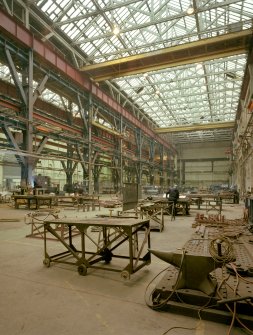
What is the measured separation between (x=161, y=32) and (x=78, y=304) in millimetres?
16880

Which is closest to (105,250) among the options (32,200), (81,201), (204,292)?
(204,292)

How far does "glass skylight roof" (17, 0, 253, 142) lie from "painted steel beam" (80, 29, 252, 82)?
817 millimetres

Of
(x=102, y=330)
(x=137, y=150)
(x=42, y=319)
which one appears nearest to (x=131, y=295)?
(x=102, y=330)

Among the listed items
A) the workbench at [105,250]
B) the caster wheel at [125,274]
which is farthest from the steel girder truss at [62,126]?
the caster wheel at [125,274]

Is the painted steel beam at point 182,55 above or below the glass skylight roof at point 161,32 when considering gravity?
below

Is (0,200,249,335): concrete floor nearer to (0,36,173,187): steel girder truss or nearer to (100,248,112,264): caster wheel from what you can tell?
(100,248,112,264): caster wheel

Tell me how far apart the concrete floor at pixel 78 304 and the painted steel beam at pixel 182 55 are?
13130mm

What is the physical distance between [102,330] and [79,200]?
41.3 ft

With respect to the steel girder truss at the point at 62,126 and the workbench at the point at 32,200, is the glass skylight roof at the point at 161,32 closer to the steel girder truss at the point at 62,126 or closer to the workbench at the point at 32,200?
the steel girder truss at the point at 62,126

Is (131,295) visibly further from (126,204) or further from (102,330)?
(126,204)

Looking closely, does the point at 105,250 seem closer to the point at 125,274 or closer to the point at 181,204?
the point at 125,274

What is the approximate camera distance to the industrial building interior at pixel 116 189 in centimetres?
271

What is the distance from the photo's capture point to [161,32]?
15852mm

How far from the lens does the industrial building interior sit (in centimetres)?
271
